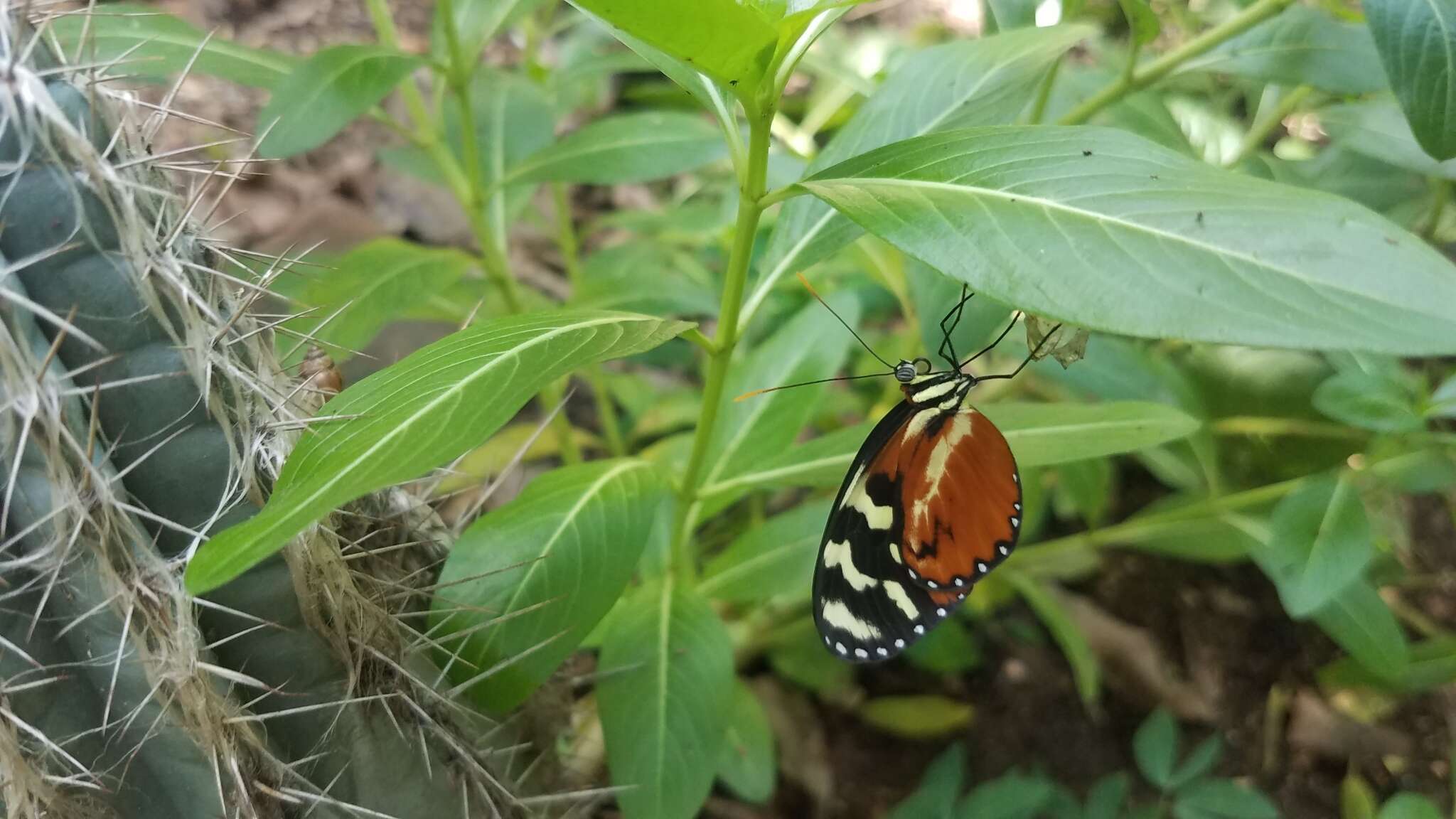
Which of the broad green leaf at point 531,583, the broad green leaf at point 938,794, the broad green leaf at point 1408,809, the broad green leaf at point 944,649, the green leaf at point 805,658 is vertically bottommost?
the broad green leaf at point 944,649

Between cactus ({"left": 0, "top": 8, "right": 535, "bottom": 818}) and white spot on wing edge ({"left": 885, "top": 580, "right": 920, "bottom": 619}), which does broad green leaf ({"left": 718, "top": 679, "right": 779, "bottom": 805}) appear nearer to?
white spot on wing edge ({"left": 885, "top": 580, "right": 920, "bottom": 619})

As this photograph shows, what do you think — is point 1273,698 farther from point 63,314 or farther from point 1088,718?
point 63,314

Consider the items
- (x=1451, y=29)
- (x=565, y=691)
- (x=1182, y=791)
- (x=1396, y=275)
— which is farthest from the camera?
(x=1182, y=791)

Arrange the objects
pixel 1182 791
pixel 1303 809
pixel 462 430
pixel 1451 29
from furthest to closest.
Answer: pixel 1303 809 < pixel 1182 791 < pixel 1451 29 < pixel 462 430

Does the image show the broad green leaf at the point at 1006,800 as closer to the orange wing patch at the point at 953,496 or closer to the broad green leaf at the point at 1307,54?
the orange wing patch at the point at 953,496

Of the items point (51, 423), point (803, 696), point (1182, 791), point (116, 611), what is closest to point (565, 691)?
point (116, 611)

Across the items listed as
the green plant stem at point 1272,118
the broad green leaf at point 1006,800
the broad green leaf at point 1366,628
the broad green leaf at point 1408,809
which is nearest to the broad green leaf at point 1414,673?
the broad green leaf at point 1366,628

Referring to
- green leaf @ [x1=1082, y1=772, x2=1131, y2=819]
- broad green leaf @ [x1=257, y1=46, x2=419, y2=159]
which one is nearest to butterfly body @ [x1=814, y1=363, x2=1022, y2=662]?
green leaf @ [x1=1082, y1=772, x2=1131, y2=819]
